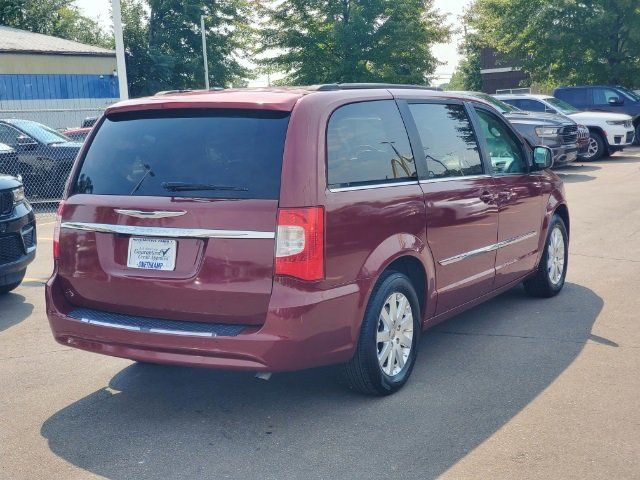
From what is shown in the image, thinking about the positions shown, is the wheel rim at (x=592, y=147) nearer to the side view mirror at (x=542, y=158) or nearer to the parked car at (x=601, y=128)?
the parked car at (x=601, y=128)

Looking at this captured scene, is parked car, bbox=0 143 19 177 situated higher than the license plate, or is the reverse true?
the license plate

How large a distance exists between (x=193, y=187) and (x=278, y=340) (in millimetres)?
933

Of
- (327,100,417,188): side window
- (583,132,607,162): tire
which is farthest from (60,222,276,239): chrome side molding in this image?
(583,132,607,162): tire

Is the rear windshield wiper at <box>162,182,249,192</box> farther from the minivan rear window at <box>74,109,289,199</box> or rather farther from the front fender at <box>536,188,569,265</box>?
the front fender at <box>536,188,569,265</box>

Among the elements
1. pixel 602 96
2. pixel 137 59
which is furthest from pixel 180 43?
pixel 602 96

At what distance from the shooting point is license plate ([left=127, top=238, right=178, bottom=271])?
14.1 feet

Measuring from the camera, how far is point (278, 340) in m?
4.12

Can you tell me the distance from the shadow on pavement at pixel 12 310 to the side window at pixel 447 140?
3.79 metres

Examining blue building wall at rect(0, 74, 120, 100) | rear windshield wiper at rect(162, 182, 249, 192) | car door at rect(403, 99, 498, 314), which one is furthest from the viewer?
blue building wall at rect(0, 74, 120, 100)

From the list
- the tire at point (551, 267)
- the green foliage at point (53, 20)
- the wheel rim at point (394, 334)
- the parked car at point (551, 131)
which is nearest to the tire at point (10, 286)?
the wheel rim at point (394, 334)

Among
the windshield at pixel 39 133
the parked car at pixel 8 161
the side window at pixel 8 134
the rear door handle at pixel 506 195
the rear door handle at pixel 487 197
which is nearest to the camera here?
the rear door handle at pixel 487 197

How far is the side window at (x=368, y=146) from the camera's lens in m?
4.52

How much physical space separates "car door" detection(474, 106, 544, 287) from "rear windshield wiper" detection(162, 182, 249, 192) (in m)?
2.53

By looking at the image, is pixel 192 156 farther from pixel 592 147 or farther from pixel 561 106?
pixel 561 106
